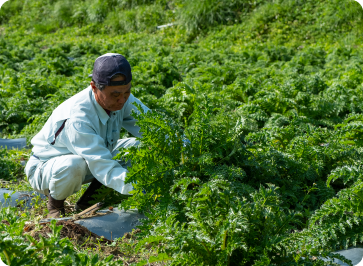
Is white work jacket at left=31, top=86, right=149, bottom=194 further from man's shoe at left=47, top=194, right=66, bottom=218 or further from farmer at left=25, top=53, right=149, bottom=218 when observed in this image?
man's shoe at left=47, top=194, right=66, bottom=218

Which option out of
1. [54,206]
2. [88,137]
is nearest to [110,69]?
[88,137]

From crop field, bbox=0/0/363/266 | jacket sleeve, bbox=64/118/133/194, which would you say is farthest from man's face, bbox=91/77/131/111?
crop field, bbox=0/0/363/266

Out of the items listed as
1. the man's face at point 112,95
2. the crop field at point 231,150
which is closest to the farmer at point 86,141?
the man's face at point 112,95

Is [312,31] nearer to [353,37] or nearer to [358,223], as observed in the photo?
[353,37]

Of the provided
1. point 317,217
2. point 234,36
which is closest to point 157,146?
point 317,217

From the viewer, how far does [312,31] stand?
1077 centimetres

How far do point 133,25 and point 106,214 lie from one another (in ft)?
41.0

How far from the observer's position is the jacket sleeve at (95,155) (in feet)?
9.91

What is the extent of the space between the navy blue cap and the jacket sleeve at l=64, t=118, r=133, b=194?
41cm

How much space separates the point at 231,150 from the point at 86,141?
4.05ft

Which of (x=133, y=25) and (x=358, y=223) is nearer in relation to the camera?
(x=358, y=223)

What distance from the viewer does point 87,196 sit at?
11.8 ft

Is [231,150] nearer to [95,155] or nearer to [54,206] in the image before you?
[95,155]

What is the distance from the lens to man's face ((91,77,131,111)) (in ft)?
10.2
